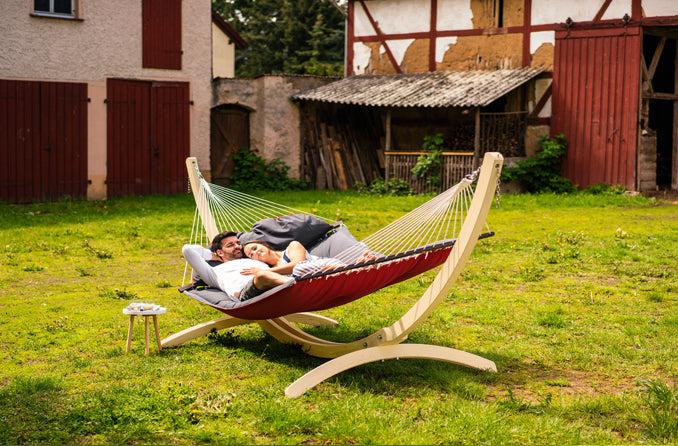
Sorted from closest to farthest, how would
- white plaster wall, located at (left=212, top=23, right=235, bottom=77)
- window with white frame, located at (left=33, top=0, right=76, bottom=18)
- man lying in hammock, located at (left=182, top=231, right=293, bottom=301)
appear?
man lying in hammock, located at (left=182, top=231, right=293, bottom=301), window with white frame, located at (left=33, top=0, right=76, bottom=18), white plaster wall, located at (left=212, top=23, right=235, bottom=77)

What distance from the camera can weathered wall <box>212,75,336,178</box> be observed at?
63.5 feet

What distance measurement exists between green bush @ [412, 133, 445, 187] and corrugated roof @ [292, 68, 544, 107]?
106cm

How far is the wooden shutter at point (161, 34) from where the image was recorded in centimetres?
1753

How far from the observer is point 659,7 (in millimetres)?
16844

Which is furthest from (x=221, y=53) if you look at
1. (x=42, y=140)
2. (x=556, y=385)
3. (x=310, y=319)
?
(x=556, y=385)

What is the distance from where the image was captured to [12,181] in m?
16.2

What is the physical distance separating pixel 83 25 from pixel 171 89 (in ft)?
6.67

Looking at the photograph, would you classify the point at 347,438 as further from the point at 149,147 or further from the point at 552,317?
the point at 149,147

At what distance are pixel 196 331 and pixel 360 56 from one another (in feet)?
51.7

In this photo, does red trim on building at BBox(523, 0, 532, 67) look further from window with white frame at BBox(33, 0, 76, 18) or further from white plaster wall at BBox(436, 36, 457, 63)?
window with white frame at BBox(33, 0, 76, 18)

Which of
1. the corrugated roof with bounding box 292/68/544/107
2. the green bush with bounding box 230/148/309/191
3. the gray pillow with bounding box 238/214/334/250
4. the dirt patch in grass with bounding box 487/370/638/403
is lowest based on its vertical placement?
the dirt patch in grass with bounding box 487/370/638/403

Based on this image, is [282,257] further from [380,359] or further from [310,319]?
[380,359]

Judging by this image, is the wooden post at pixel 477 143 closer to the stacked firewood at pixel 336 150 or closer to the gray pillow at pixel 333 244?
the stacked firewood at pixel 336 150

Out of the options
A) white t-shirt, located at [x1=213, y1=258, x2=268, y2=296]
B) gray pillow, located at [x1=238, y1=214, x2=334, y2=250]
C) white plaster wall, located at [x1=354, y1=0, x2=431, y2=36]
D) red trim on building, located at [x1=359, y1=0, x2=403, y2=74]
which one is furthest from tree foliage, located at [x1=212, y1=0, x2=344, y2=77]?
white t-shirt, located at [x1=213, y1=258, x2=268, y2=296]
